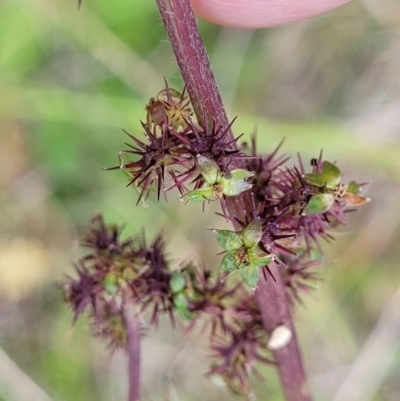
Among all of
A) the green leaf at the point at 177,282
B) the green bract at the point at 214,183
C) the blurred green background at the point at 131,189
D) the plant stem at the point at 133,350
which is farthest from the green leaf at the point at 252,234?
the blurred green background at the point at 131,189

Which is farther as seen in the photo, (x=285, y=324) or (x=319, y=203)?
(x=285, y=324)

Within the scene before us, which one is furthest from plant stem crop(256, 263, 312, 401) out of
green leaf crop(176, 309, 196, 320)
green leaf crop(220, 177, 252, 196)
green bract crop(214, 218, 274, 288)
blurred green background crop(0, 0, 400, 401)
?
blurred green background crop(0, 0, 400, 401)

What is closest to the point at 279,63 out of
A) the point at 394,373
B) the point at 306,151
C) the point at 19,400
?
the point at 306,151

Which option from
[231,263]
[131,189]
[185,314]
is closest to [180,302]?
[185,314]

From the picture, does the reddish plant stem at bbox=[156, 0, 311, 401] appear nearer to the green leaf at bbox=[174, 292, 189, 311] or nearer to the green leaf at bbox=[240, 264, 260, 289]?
the green leaf at bbox=[240, 264, 260, 289]

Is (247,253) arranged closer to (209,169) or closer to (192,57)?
(209,169)

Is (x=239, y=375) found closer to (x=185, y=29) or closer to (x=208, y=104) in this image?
(x=208, y=104)
